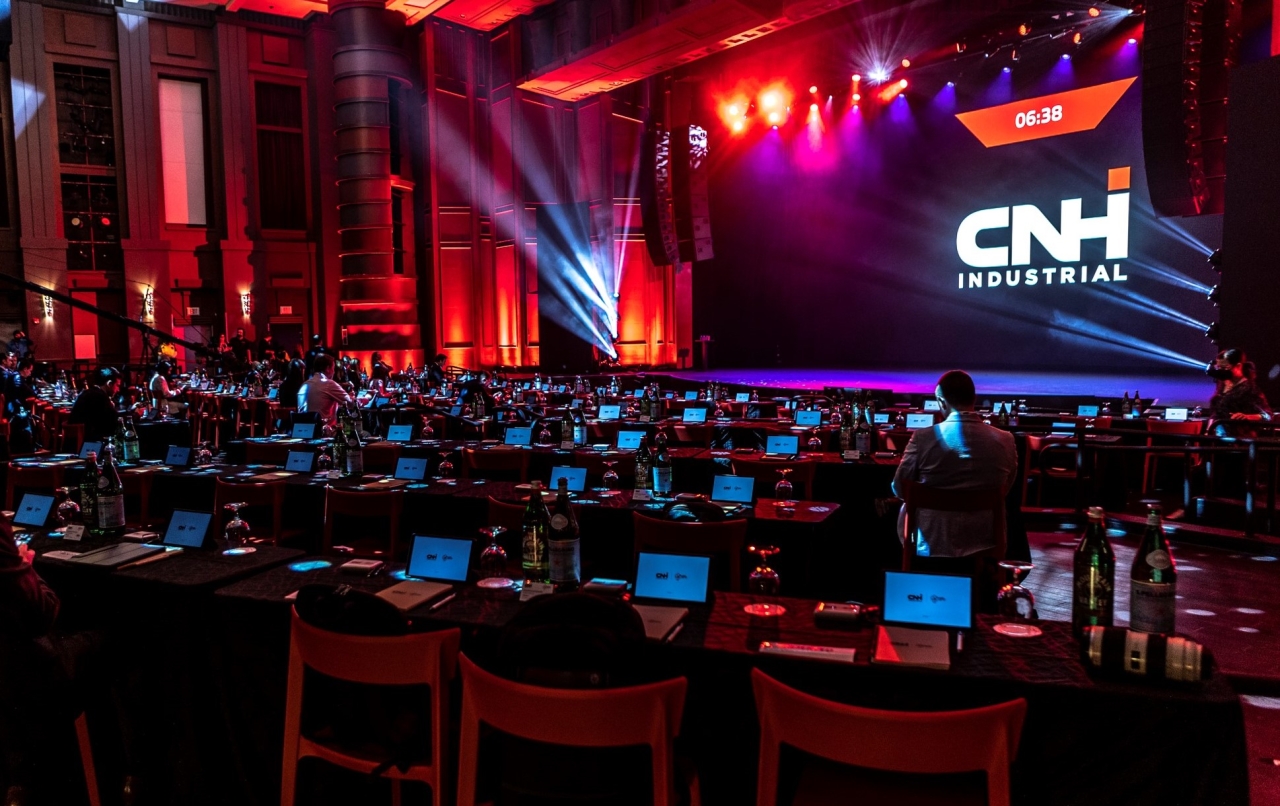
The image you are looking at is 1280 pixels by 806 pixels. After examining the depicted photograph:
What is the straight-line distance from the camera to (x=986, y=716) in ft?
4.91

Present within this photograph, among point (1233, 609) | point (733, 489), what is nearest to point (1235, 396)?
point (1233, 609)

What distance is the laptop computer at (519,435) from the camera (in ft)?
20.1

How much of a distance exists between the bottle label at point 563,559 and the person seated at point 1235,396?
5756 millimetres

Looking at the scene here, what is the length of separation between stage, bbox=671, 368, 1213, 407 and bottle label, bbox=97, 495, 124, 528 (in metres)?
9.12

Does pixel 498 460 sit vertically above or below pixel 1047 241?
below

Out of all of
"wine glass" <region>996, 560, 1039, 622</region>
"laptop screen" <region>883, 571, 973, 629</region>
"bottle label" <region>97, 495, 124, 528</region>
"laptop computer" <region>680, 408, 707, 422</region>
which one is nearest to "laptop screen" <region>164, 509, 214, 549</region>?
"bottle label" <region>97, 495, 124, 528</region>

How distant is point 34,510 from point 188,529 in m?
0.92

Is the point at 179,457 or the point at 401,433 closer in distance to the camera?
the point at 179,457

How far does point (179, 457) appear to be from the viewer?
557cm

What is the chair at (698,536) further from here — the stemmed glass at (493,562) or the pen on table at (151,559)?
the pen on table at (151,559)

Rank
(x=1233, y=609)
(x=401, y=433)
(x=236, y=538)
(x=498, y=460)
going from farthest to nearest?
(x=401, y=433)
(x=498, y=460)
(x=1233, y=609)
(x=236, y=538)

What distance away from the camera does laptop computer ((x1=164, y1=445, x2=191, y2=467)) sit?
5.54 meters

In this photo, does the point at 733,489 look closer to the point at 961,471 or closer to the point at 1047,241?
the point at 961,471

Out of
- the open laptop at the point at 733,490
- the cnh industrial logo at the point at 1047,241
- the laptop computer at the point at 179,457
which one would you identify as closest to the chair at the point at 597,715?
the open laptop at the point at 733,490
